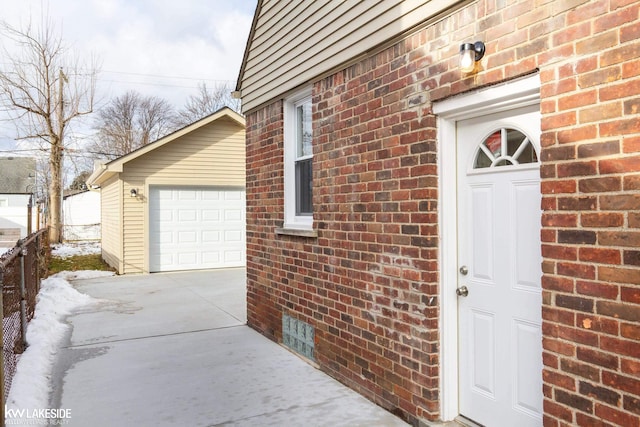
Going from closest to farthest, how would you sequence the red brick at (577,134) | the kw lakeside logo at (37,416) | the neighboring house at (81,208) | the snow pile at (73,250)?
1. the red brick at (577,134)
2. the kw lakeside logo at (37,416)
3. the snow pile at (73,250)
4. the neighboring house at (81,208)

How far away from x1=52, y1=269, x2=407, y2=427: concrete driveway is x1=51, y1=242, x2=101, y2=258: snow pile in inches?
403

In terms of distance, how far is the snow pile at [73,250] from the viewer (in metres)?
16.9

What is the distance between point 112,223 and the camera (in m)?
13.9

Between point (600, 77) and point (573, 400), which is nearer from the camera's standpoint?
point (600, 77)

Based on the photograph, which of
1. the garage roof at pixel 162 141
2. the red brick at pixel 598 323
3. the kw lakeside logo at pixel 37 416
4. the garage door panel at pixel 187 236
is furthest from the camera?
the garage door panel at pixel 187 236

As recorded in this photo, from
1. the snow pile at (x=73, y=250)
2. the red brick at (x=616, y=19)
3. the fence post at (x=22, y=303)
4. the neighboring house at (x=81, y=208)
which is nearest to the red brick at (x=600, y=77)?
the red brick at (x=616, y=19)

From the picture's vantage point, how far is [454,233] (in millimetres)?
3443

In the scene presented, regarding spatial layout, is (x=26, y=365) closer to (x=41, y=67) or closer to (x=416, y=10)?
(x=416, y=10)

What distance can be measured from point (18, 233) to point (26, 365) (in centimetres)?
2206

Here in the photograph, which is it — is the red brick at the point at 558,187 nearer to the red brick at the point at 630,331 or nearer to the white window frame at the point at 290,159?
the red brick at the point at 630,331

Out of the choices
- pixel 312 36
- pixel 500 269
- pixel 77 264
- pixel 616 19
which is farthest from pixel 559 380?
pixel 77 264

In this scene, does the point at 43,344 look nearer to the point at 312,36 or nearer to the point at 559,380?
the point at 312,36

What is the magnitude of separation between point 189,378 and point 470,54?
3810 millimetres

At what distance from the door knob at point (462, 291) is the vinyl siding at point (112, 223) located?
10863 millimetres
